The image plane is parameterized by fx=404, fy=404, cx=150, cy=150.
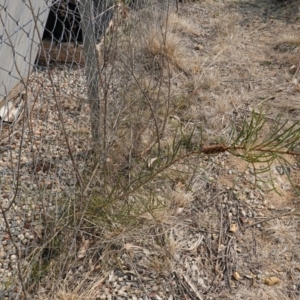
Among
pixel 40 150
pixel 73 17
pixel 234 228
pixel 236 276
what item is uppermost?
pixel 73 17

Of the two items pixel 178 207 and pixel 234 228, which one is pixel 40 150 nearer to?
pixel 178 207

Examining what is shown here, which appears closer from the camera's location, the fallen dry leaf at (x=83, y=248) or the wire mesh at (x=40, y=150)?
the wire mesh at (x=40, y=150)

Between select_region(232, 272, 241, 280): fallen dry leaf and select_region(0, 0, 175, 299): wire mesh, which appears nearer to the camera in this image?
select_region(0, 0, 175, 299): wire mesh

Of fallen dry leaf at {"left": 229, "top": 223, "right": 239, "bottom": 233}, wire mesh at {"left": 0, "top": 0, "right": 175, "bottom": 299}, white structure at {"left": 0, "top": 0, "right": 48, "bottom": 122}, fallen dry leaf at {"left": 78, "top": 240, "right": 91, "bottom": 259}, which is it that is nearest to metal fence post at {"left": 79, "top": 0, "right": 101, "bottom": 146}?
wire mesh at {"left": 0, "top": 0, "right": 175, "bottom": 299}

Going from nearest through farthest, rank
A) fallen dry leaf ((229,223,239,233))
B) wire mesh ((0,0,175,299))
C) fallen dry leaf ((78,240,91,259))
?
wire mesh ((0,0,175,299)) < fallen dry leaf ((78,240,91,259)) < fallen dry leaf ((229,223,239,233))

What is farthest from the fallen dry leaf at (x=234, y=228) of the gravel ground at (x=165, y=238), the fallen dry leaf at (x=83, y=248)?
the fallen dry leaf at (x=83, y=248)

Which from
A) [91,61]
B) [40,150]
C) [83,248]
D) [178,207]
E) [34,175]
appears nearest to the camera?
[34,175]

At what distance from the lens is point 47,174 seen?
7.48 feet

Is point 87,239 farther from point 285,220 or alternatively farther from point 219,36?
point 219,36

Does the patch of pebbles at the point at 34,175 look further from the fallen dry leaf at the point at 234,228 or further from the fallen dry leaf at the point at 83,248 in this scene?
the fallen dry leaf at the point at 234,228

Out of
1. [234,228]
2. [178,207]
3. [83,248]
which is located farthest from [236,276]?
[83,248]

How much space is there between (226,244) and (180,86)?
165 cm

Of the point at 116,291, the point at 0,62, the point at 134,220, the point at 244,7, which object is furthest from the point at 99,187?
the point at 244,7

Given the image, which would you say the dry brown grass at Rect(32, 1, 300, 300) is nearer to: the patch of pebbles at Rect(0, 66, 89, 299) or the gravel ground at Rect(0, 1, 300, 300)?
the gravel ground at Rect(0, 1, 300, 300)
